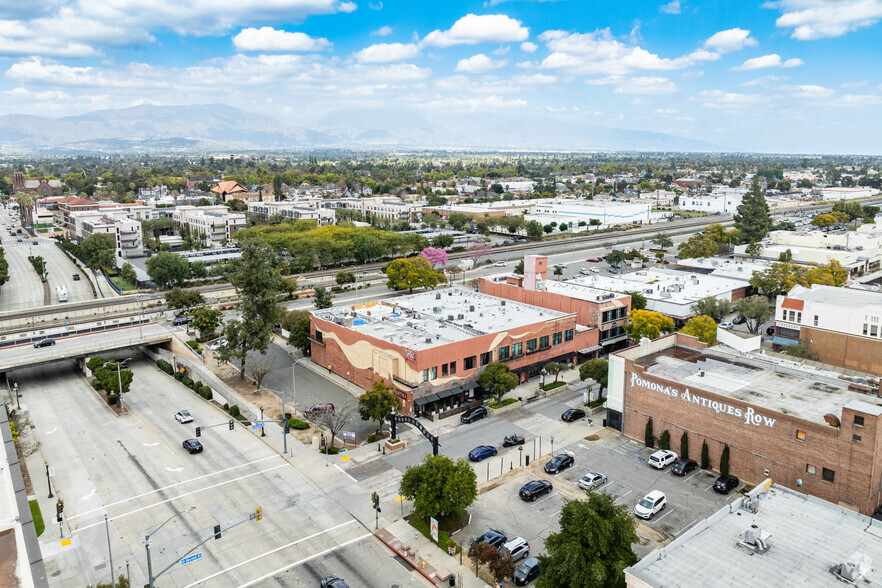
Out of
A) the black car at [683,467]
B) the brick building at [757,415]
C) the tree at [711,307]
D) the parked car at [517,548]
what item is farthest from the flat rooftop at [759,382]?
the tree at [711,307]

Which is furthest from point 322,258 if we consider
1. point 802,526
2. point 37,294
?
point 802,526

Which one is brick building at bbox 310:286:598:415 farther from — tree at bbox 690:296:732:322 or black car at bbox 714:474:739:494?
black car at bbox 714:474:739:494

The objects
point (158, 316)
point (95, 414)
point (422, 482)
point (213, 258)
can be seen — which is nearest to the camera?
point (422, 482)

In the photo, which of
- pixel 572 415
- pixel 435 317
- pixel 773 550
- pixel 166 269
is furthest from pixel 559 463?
pixel 166 269

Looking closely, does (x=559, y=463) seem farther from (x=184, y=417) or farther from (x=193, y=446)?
(x=184, y=417)

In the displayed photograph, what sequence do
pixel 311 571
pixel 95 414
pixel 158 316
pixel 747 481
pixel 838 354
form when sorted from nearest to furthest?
1. pixel 311 571
2. pixel 747 481
3. pixel 95 414
4. pixel 838 354
5. pixel 158 316

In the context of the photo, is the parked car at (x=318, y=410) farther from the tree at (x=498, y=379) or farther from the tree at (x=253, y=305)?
the tree at (x=498, y=379)

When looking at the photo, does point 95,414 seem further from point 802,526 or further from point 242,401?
point 802,526

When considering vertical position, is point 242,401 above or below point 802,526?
below
